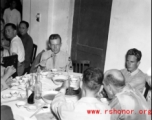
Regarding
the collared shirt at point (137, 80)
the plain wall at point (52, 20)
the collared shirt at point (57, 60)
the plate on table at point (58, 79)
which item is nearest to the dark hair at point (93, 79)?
the plate on table at point (58, 79)

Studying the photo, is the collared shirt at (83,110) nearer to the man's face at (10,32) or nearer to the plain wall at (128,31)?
the plain wall at (128,31)

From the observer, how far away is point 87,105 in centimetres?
144

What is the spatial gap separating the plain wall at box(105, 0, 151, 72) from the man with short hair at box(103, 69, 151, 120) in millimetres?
1806

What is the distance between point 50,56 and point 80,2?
160 cm

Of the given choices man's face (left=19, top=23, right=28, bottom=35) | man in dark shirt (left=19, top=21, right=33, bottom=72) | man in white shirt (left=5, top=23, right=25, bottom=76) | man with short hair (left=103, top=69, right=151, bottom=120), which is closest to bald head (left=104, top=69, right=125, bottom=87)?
man with short hair (left=103, top=69, right=151, bottom=120)

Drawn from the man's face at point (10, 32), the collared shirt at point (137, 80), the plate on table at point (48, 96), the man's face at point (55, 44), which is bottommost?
the plate on table at point (48, 96)

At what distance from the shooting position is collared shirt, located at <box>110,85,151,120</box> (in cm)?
155

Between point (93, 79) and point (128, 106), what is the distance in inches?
13.1

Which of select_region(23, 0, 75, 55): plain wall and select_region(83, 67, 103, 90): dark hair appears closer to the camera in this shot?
select_region(83, 67, 103, 90): dark hair

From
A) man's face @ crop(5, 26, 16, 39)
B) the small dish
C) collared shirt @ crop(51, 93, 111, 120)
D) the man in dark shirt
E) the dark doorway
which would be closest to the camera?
collared shirt @ crop(51, 93, 111, 120)

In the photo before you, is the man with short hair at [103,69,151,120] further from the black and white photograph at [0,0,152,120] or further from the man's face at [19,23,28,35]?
the man's face at [19,23,28,35]

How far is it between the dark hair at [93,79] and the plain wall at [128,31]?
76.1 inches

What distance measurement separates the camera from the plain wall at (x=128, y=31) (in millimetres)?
3275

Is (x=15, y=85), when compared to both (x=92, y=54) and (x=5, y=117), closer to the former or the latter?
(x=5, y=117)
